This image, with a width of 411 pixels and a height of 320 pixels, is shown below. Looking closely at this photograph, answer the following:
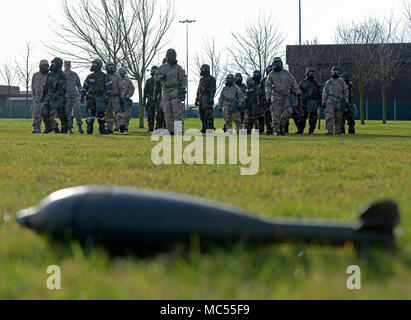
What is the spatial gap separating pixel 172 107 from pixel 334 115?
528cm

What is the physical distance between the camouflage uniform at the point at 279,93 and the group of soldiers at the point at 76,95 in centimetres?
458

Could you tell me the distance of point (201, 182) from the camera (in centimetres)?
487

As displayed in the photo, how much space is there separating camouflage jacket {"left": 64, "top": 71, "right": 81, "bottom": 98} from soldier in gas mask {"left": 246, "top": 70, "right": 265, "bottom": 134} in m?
5.56

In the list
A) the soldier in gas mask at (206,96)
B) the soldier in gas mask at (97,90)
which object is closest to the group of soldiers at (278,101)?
the soldier in gas mask at (206,96)

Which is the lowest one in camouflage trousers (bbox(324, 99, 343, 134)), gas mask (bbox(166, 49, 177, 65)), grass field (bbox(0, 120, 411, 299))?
grass field (bbox(0, 120, 411, 299))

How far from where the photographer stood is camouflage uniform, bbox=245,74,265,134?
1931cm

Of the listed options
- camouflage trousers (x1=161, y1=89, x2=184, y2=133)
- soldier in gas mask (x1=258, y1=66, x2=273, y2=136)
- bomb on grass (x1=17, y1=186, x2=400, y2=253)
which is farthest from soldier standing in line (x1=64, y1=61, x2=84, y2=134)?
bomb on grass (x1=17, y1=186, x2=400, y2=253)

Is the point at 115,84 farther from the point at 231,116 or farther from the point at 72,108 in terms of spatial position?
the point at 231,116

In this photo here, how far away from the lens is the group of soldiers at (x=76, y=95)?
17.1 m

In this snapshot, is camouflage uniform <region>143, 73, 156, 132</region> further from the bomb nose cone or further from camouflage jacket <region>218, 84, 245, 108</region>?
the bomb nose cone

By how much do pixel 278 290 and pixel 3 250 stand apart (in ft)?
3.96

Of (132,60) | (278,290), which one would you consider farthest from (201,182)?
(132,60)

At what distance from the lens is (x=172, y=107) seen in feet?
54.1

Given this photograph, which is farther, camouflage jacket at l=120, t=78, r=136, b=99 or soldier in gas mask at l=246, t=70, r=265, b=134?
soldier in gas mask at l=246, t=70, r=265, b=134
